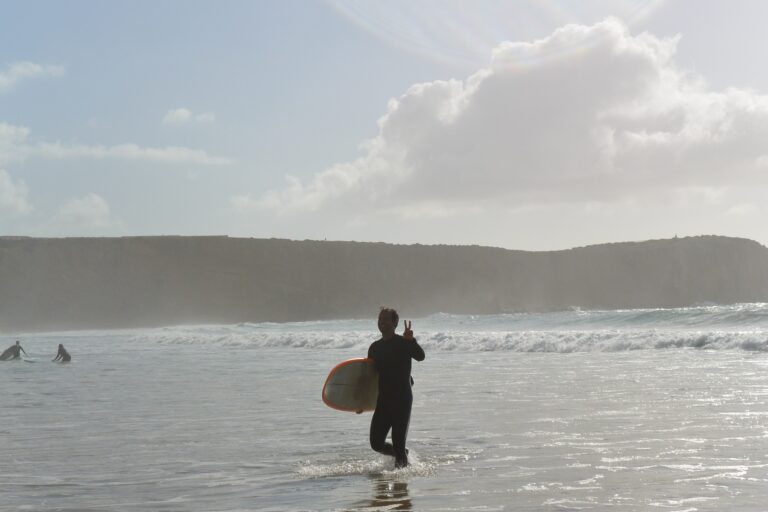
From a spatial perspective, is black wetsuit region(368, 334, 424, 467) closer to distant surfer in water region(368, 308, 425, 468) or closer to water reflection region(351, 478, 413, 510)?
distant surfer in water region(368, 308, 425, 468)

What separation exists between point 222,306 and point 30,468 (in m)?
85.7

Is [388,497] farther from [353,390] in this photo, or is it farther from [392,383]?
[353,390]

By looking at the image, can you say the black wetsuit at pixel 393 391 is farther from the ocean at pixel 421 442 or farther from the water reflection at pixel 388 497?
the water reflection at pixel 388 497

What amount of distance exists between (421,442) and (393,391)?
145 centimetres

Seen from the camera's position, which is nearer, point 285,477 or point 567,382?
point 285,477

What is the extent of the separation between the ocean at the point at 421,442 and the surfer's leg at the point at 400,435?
4.4 inches

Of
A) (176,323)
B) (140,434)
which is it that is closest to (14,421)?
(140,434)

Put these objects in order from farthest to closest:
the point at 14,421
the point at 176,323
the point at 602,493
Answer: the point at 176,323, the point at 14,421, the point at 602,493

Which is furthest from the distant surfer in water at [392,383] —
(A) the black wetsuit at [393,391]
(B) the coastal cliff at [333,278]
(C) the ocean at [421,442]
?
(B) the coastal cliff at [333,278]

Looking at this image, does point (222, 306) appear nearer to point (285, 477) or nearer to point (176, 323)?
point (176, 323)

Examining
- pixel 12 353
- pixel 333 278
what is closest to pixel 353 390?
pixel 12 353

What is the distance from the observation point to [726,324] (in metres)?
30.6

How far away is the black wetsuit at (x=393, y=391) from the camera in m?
8.27

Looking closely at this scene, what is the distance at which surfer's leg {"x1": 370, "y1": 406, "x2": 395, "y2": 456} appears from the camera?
27.2ft
